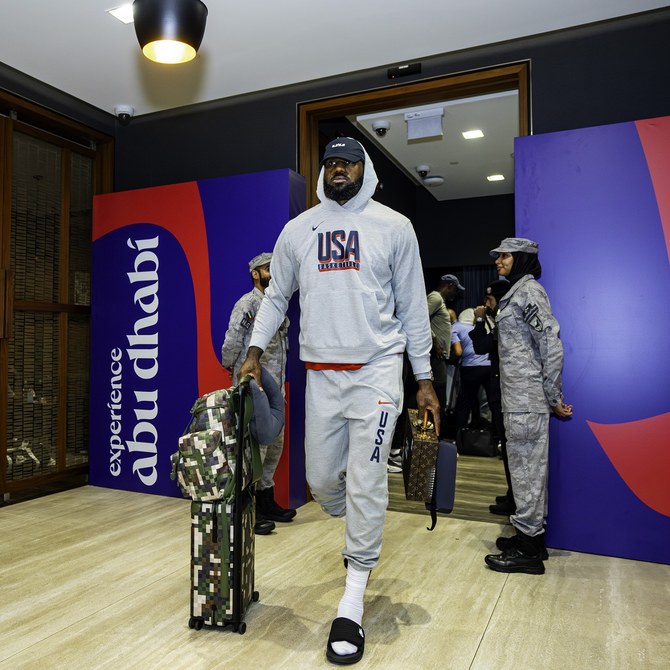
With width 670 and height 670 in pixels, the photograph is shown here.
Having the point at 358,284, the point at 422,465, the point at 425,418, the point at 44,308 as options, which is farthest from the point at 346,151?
the point at 44,308

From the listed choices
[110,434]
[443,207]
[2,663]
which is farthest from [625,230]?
[443,207]

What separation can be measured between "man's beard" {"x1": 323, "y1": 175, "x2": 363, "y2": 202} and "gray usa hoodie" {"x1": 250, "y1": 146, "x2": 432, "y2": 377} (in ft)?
0.08

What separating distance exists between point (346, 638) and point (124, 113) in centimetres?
401

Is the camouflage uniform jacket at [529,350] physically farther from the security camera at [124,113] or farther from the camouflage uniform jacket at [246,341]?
the security camera at [124,113]

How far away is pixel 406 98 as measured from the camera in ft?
12.5

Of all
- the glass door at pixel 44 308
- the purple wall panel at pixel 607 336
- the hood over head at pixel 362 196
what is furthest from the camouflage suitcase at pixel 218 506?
the glass door at pixel 44 308

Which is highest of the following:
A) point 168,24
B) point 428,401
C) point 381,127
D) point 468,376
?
point 381,127

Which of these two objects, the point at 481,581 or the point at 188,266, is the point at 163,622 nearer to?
the point at 481,581

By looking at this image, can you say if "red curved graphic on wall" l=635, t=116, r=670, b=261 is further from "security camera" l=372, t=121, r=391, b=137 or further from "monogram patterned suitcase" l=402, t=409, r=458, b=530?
"security camera" l=372, t=121, r=391, b=137

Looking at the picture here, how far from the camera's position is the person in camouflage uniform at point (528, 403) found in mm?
2707

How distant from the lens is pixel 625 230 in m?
2.90

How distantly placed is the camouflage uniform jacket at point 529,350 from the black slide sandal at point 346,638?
1281 mm

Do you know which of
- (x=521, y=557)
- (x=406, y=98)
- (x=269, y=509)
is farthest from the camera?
(x=406, y=98)

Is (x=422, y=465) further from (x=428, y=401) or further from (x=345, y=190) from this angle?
(x=345, y=190)
